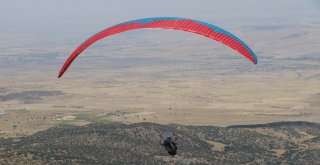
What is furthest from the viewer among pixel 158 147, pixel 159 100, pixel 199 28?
pixel 159 100

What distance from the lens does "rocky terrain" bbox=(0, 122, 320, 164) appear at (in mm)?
52812

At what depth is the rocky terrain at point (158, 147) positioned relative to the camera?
52.8 metres

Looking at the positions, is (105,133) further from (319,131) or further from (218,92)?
(218,92)

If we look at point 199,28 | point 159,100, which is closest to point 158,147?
point 199,28

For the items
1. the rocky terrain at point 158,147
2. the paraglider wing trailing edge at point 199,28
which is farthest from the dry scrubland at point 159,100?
the paraglider wing trailing edge at point 199,28

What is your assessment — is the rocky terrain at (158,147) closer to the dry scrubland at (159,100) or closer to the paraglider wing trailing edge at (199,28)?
the dry scrubland at (159,100)

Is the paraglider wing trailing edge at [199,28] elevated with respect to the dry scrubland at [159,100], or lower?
elevated

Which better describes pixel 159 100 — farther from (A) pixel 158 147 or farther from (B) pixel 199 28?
(B) pixel 199 28

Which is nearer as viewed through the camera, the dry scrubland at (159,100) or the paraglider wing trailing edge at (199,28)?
the paraglider wing trailing edge at (199,28)

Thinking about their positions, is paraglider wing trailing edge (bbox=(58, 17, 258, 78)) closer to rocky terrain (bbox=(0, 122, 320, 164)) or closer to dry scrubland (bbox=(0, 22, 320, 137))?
rocky terrain (bbox=(0, 122, 320, 164))

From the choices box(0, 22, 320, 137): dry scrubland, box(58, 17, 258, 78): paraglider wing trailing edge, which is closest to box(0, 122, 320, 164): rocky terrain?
box(0, 22, 320, 137): dry scrubland

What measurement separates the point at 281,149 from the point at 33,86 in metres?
124

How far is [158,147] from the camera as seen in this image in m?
63.5

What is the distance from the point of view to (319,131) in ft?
272
